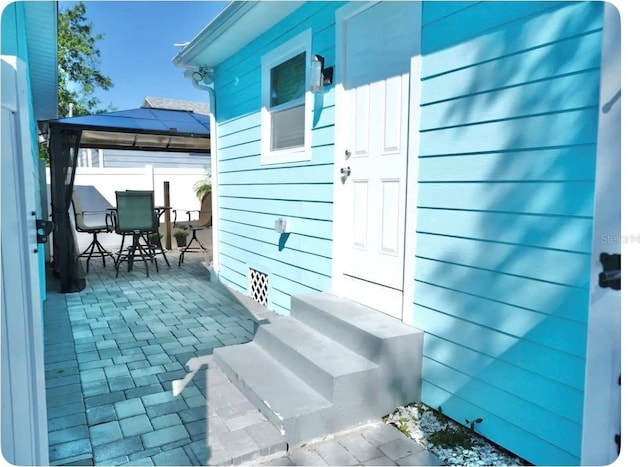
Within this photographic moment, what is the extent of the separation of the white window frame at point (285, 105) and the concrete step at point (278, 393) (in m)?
1.65

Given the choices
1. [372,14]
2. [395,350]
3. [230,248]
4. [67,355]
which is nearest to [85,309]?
[67,355]

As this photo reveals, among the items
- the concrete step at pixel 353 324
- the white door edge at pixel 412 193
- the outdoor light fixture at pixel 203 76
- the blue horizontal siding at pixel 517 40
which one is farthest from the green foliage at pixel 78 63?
the blue horizontal siding at pixel 517 40

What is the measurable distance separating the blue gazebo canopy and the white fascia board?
1030 mm

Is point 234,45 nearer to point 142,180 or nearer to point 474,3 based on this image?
point 474,3

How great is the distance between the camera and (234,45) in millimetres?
4371

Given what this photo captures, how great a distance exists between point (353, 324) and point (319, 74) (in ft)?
6.05

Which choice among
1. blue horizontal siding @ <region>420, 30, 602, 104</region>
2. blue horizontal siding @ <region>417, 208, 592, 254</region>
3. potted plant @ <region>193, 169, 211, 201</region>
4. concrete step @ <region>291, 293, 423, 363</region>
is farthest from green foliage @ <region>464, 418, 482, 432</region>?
potted plant @ <region>193, 169, 211, 201</region>

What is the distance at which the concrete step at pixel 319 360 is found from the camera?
82.8 inches

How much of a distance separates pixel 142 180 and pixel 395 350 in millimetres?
8736

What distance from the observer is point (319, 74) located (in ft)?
10.1

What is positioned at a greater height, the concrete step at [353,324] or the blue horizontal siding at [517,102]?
the blue horizontal siding at [517,102]

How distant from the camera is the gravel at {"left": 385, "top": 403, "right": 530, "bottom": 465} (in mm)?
1889

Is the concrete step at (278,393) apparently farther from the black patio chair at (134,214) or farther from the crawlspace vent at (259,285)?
the black patio chair at (134,214)

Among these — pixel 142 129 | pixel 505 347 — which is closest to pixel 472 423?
pixel 505 347
